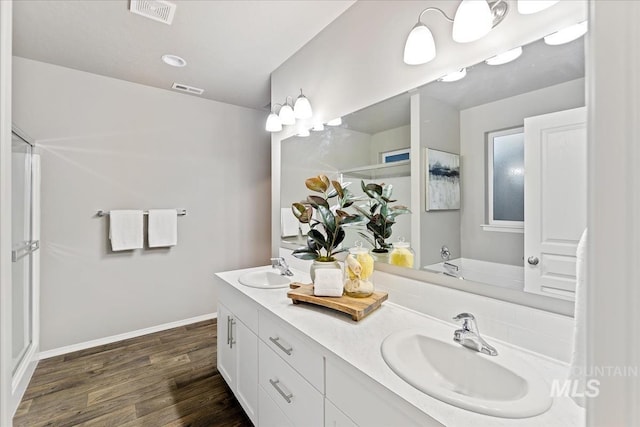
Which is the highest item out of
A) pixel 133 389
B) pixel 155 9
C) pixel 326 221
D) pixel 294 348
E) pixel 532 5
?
pixel 155 9

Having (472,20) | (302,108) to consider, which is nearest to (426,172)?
(472,20)

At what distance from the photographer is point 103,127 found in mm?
2576

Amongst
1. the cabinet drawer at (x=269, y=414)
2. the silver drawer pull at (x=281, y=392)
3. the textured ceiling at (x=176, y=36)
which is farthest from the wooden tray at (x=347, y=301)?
the textured ceiling at (x=176, y=36)

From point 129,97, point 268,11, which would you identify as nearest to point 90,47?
point 129,97

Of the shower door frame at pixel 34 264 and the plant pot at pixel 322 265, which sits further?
the shower door frame at pixel 34 264

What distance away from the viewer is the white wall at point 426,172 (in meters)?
1.22

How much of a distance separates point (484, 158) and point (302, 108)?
1.32m

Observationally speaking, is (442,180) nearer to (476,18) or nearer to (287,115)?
(476,18)

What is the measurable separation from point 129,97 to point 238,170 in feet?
4.00

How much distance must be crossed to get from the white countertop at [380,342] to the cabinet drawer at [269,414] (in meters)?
0.42

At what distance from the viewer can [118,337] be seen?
2.63m

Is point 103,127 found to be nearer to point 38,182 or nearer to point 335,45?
point 38,182

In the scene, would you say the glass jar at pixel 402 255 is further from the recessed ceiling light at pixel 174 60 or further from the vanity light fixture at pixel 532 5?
the recessed ceiling light at pixel 174 60

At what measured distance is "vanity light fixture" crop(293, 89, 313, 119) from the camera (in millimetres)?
2039
